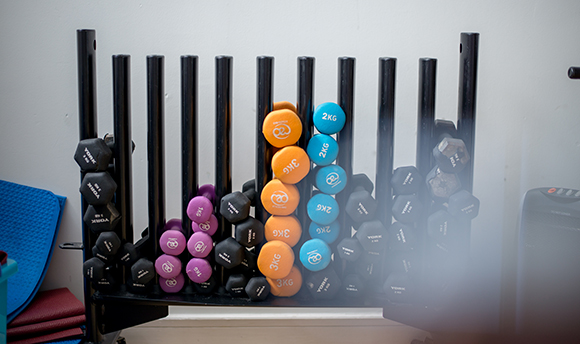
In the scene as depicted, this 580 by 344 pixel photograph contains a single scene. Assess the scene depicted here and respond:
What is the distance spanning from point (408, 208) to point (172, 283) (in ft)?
2.03

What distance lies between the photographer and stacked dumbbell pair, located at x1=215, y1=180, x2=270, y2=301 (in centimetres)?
98

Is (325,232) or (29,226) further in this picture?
(29,226)

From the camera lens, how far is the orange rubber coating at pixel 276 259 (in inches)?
38.8

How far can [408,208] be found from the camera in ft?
3.23

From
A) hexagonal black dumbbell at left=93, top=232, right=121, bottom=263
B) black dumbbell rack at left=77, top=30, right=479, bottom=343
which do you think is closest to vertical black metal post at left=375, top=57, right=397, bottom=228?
black dumbbell rack at left=77, top=30, right=479, bottom=343

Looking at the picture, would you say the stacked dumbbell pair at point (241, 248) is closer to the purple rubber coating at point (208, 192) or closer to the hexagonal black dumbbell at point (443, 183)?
the purple rubber coating at point (208, 192)

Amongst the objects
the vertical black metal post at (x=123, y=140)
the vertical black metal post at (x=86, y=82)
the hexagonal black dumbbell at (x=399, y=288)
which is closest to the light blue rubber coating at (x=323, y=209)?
the hexagonal black dumbbell at (x=399, y=288)

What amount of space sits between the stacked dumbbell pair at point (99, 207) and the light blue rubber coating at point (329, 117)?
51 cm

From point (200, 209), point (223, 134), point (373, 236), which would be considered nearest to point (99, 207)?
point (200, 209)

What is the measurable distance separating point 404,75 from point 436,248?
647 millimetres

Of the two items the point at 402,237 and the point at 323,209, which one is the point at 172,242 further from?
the point at 402,237

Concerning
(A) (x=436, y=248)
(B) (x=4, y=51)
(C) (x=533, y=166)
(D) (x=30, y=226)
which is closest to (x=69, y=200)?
(D) (x=30, y=226)

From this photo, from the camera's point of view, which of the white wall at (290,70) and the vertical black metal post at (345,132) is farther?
the white wall at (290,70)

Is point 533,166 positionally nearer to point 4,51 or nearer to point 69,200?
point 69,200
